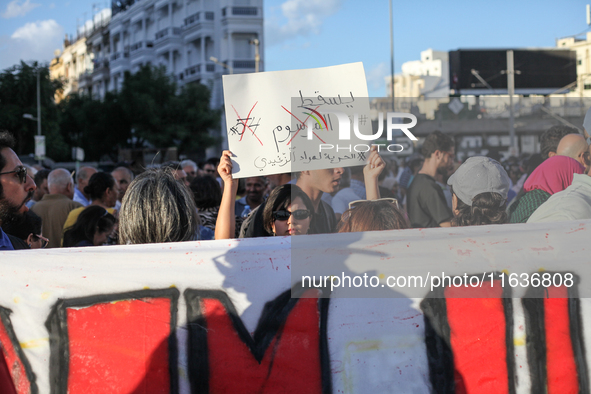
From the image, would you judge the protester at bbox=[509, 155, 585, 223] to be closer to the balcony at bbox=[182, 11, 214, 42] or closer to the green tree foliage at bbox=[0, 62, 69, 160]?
the green tree foliage at bbox=[0, 62, 69, 160]

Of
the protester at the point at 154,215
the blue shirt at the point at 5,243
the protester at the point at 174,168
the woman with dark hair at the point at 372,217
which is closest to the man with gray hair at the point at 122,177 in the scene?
the protester at the point at 174,168

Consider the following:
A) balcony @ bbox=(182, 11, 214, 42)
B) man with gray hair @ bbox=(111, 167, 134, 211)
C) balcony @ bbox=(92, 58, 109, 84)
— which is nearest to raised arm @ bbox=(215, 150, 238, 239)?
man with gray hair @ bbox=(111, 167, 134, 211)

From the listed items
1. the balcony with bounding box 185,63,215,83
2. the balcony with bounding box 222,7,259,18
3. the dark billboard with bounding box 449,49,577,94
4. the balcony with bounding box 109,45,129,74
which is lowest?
the dark billboard with bounding box 449,49,577,94

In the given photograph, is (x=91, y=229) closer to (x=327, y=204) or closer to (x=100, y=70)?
(x=327, y=204)

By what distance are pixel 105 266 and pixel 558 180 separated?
237cm

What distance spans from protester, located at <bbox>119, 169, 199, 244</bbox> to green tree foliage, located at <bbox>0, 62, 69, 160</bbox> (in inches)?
1396

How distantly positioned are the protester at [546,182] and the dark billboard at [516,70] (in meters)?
35.0

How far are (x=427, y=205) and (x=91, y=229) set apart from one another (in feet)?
7.76

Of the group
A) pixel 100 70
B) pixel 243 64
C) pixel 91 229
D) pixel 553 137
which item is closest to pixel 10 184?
pixel 91 229

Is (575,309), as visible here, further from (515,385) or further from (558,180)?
(558,180)

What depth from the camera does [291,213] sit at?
111 inches

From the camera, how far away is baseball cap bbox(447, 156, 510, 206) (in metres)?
2.63

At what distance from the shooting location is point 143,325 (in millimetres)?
2184

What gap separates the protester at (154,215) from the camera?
241 cm
